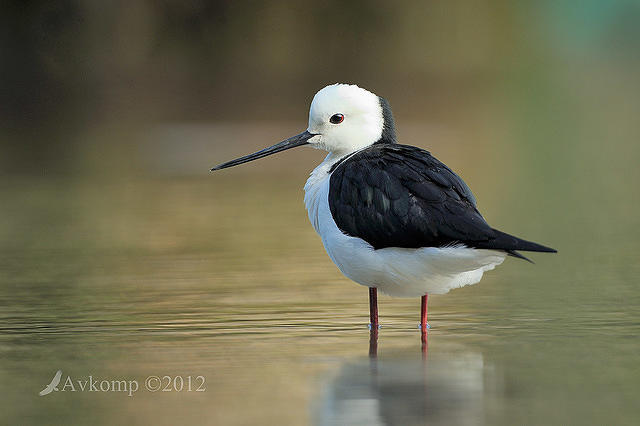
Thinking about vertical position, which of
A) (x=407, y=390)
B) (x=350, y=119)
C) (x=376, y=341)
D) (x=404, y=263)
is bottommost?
(x=407, y=390)

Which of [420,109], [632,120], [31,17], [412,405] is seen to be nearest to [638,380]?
[412,405]

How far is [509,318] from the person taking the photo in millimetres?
6703

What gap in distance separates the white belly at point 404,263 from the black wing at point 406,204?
5 cm

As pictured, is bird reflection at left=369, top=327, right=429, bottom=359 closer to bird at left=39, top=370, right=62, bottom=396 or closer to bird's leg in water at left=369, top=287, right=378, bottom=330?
bird's leg in water at left=369, top=287, right=378, bottom=330

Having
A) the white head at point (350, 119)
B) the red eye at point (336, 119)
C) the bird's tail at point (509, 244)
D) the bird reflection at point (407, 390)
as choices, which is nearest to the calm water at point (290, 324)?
the bird reflection at point (407, 390)

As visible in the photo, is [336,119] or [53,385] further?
[336,119]

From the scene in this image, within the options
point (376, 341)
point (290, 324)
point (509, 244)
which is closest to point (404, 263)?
point (376, 341)

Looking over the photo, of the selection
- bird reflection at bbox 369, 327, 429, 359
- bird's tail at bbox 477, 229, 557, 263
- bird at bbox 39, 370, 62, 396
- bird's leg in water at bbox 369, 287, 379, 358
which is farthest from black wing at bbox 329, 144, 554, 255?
bird at bbox 39, 370, 62, 396

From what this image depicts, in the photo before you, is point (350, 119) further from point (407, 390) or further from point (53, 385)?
point (53, 385)

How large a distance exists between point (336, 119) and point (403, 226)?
4.50 feet

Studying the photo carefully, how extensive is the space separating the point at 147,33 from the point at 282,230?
65.7 feet

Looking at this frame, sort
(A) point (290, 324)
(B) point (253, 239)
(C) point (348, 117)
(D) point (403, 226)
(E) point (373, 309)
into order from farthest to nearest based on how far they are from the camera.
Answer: (B) point (253, 239), (C) point (348, 117), (A) point (290, 324), (E) point (373, 309), (D) point (403, 226)

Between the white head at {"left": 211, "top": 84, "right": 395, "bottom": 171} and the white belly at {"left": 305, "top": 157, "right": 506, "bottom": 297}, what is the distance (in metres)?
0.52

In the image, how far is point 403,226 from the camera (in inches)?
239
